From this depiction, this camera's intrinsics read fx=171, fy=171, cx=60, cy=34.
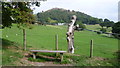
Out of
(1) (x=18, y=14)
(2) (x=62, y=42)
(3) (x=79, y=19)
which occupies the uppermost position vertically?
(3) (x=79, y=19)

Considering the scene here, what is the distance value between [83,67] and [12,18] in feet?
16.1

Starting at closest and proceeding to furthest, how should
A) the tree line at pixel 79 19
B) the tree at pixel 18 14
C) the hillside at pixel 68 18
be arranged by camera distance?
1. the tree at pixel 18 14
2. the tree line at pixel 79 19
3. the hillside at pixel 68 18

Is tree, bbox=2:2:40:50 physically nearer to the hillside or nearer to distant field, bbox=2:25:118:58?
distant field, bbox=2:25:118:58

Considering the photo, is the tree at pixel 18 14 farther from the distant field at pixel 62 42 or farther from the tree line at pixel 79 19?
the tree line at pixel 79 19

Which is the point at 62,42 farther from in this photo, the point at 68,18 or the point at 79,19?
the point at 68,18

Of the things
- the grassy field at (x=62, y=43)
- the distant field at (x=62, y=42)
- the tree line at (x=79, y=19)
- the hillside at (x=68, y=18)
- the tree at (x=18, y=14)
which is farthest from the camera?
the hillside at (x=68, y=18)

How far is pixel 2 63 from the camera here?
7.12 m

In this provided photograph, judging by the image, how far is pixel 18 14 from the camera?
9453mm

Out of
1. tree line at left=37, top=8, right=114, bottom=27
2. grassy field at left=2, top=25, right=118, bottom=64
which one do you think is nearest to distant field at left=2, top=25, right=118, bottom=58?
grassy field at left=2, top=25, right=118, bottom=64

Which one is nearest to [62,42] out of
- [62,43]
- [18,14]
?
[62,43]

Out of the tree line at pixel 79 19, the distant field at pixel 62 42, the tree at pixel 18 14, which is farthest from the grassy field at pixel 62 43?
the tree line at pixel 79 19

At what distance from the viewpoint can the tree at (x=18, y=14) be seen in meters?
9.14

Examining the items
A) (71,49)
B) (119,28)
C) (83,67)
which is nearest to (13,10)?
(71,49)

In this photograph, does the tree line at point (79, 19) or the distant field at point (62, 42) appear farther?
the tree line at point (79, 19)
